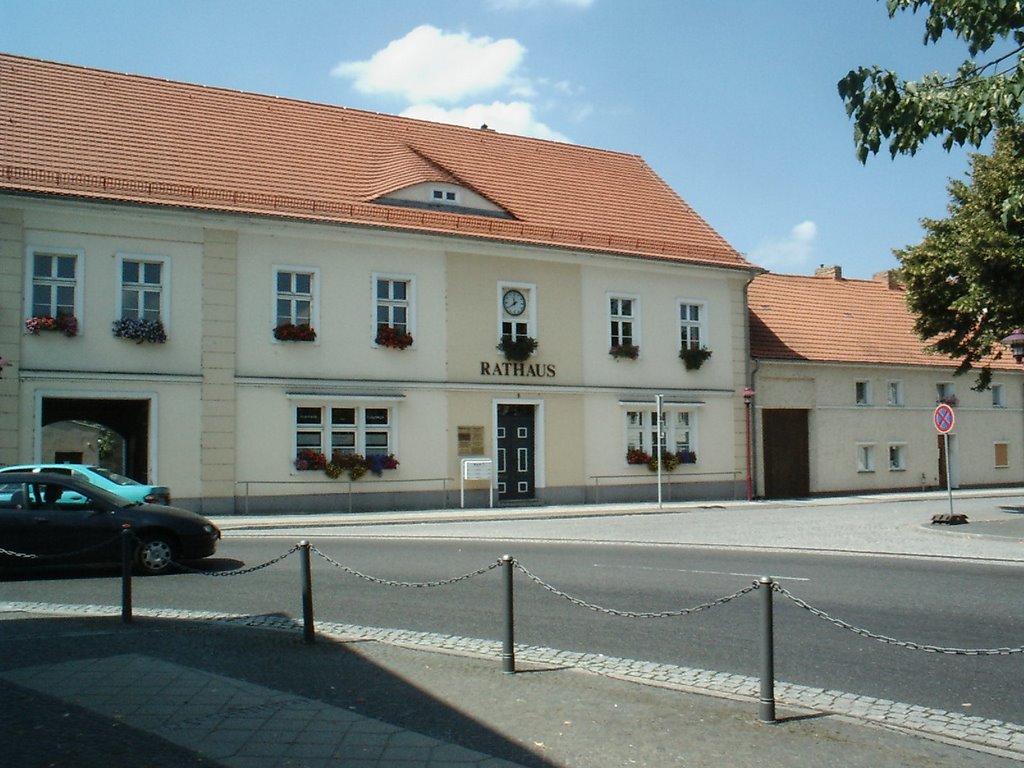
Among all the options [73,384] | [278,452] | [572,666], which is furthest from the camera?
[278,452]

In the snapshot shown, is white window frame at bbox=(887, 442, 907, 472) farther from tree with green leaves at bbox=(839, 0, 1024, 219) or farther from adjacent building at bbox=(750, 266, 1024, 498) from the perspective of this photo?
tree with green leaves at bbox=(839, 0, 1024, 219)

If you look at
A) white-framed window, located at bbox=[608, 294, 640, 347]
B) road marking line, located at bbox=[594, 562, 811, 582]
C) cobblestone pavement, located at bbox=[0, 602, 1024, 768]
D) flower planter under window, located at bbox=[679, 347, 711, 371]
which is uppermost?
white-framed window, located at bbox=[608, 294, 640, 347]

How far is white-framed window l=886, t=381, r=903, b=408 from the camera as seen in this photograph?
124 feet

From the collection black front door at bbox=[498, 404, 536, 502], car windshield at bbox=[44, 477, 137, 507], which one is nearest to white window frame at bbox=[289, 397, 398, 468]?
black front door at bbox=[498, 404, 536, 502]

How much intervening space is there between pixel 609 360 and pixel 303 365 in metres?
9.68

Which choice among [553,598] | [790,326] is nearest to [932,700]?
[553,598]

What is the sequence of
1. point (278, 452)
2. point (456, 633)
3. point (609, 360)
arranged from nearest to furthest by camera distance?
point (456, 633), point (278, 452), point (609, 360)

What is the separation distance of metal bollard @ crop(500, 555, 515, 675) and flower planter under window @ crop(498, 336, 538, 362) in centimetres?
2090

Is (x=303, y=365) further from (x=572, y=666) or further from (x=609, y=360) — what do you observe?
(x=572, y=666)

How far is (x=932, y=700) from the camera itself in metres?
7.06

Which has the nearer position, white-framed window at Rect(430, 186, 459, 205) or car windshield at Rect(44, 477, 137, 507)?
car windshield at Rect(44, 477, 137, 507)

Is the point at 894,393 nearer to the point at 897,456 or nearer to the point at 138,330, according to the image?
the point at 897,456

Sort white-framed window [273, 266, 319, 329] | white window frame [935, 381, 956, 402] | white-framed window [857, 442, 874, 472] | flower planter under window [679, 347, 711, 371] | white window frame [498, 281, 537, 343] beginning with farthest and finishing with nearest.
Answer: white window frame [935, 381, 956, 402]
white-framed window [857, 442, 874, 472]
flower planter under window [679, 347, 711, 371]
white window frame [498, 281, 537, 343]
white-framed window [273, 266, 319, 329]

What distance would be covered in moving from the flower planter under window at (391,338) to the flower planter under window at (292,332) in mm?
1963
